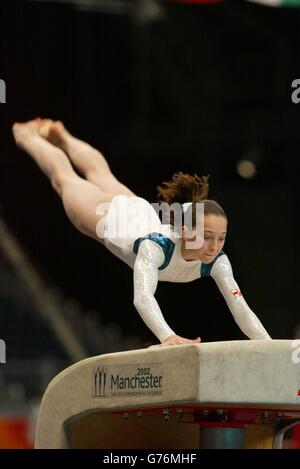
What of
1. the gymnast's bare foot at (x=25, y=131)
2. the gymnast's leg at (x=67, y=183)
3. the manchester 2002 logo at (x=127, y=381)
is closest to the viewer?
the manchester 2002 logo at (x=127, y=381)

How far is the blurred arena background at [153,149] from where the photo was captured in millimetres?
7852

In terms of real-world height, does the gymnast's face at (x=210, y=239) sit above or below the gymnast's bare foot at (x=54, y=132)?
below

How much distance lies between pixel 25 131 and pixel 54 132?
135 millimetres

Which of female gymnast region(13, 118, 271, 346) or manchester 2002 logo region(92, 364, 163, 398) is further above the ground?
female gymnast region(13, 118, 271, 346)

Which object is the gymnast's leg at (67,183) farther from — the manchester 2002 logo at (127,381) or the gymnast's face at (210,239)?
the manchester 2002 logo at (127,381)

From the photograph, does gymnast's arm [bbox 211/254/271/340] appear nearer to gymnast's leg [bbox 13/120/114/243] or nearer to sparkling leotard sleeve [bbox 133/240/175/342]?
sparkling leotard sleeve [bbox 133/240/175/342]

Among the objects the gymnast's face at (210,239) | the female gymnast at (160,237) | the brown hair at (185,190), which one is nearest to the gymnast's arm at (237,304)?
the female gymnast at (160,237)

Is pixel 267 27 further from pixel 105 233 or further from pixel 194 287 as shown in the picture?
pixel 105 233

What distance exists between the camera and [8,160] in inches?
312

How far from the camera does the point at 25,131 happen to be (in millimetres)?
4066

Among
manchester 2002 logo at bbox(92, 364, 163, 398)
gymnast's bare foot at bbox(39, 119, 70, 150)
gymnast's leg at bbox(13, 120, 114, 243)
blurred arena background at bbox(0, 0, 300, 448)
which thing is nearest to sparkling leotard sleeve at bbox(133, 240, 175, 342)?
manchester 2002 logo at bbox(92, 364, 163, 398)

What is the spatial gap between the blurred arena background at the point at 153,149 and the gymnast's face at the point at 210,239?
4594 millimetres

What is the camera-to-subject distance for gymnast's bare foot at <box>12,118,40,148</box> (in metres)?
4.05
